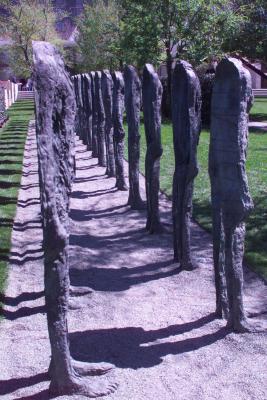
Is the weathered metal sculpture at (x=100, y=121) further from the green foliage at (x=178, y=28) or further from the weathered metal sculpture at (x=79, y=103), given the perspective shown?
the green foliage at (x=178, y=28)

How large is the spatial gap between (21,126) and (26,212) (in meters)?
16.0

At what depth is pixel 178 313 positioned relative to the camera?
5645 mm

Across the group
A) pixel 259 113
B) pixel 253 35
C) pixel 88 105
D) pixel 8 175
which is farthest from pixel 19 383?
pixel 259 113

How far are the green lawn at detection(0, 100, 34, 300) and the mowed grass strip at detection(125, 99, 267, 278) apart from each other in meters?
2.72

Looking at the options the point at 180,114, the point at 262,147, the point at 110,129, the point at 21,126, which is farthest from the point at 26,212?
the point at 21,126

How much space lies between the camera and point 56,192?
13.3ft

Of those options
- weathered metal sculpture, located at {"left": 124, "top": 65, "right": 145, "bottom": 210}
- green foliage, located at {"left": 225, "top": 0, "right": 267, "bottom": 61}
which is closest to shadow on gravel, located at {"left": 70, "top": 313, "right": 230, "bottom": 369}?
weathered metal sculpture, located at {"left": 124, "top": 65, "right": 145, "bottom": 210}

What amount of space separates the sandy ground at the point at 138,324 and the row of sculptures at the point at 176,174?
8.1 inches

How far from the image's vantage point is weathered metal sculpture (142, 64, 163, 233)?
792cm

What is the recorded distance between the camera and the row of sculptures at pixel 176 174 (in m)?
3.98

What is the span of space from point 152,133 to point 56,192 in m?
4.15

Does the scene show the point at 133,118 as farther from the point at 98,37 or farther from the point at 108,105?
the point at 98,37

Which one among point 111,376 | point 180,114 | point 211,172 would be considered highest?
point 180,114

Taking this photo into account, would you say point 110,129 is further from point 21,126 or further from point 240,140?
point 21,126
